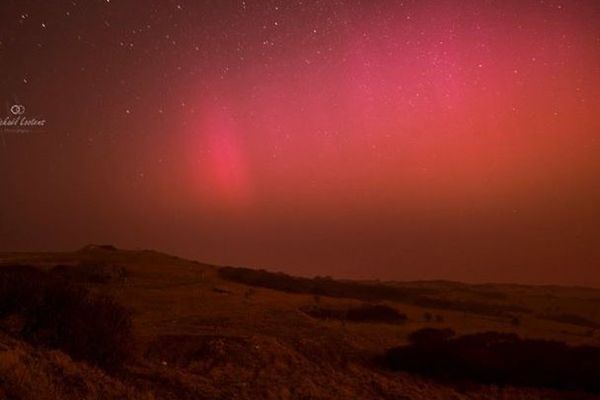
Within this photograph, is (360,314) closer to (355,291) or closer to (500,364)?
(500,364)

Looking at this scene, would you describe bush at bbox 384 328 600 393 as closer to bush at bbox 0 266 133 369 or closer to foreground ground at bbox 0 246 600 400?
foreground ground at bbox 0 246 600 400

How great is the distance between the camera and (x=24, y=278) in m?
15.7

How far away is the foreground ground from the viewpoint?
38.4 feet

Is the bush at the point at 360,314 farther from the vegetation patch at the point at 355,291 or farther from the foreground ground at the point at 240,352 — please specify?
the vegetation patch at the point at 355,291

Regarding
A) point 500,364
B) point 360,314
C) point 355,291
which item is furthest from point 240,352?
point 355,291

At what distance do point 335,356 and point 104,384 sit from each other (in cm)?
817

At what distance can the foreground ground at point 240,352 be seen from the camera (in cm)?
1171

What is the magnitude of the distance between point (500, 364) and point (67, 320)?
11.6 m

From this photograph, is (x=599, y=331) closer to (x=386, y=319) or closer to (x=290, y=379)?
(x=386, y=319)

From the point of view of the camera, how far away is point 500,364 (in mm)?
17875

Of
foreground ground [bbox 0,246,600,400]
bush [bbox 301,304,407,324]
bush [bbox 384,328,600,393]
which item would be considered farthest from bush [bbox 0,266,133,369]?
bush [bbox 301,304,407,324]

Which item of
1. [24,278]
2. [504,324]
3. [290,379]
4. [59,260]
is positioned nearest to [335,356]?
[290,379]

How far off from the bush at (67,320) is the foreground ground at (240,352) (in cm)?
55

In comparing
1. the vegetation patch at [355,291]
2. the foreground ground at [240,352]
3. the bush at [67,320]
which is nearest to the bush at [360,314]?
the foreground ground at [240,352]
